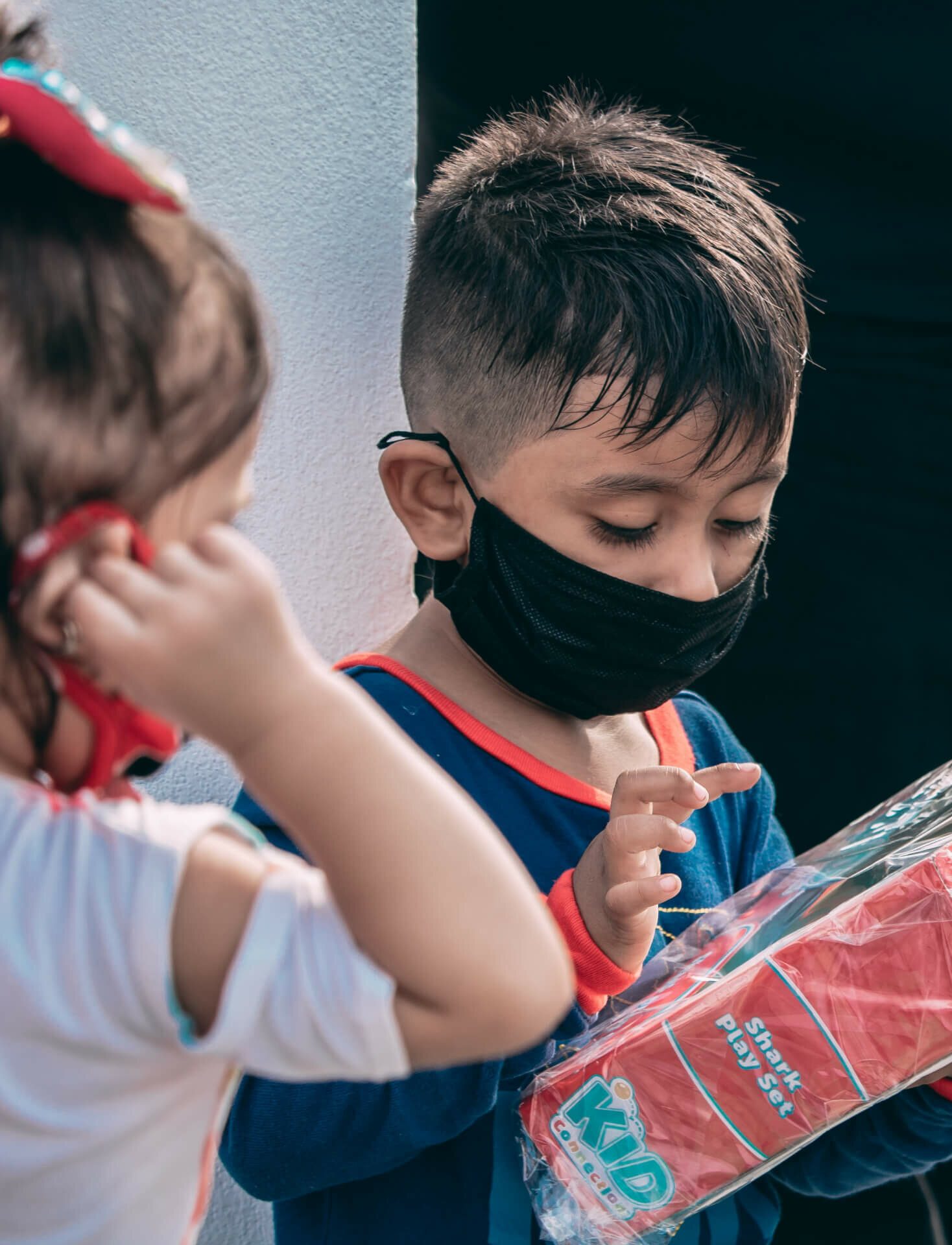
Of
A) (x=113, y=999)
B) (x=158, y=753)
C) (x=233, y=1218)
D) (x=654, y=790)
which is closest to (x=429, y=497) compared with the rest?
(x=654, y=790)

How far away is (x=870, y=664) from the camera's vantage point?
1.84m

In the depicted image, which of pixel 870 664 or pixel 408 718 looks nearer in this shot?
pixel 408 718

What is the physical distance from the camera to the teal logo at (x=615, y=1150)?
0.96m

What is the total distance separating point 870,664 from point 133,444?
1542 mm

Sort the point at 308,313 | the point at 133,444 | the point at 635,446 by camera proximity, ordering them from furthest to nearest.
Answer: the point at 308,313 → the point at 635,446 → the point at 133,444

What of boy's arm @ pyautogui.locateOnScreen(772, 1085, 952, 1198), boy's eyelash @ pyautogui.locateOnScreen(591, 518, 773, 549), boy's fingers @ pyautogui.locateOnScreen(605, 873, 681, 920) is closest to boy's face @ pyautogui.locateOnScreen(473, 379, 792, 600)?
boy's eyelash @ pyautogui.locateOnScreen(591, 518, 773, 549)

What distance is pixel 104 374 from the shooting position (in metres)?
0.56

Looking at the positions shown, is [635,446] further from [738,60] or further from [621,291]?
[738,60]

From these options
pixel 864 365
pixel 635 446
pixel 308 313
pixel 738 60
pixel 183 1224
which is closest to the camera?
pixel 183 1224

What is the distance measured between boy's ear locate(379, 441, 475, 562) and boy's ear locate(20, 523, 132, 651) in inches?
26.7

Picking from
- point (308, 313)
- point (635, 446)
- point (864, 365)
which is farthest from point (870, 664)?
point (308, 313)

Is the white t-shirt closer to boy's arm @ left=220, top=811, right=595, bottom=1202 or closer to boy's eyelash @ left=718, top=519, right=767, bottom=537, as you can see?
boy's arm @ left=220, top=811, right=595, bottom=1202

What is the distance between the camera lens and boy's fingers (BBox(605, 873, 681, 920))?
0.93 m

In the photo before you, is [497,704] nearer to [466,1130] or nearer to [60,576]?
[466,1130]
